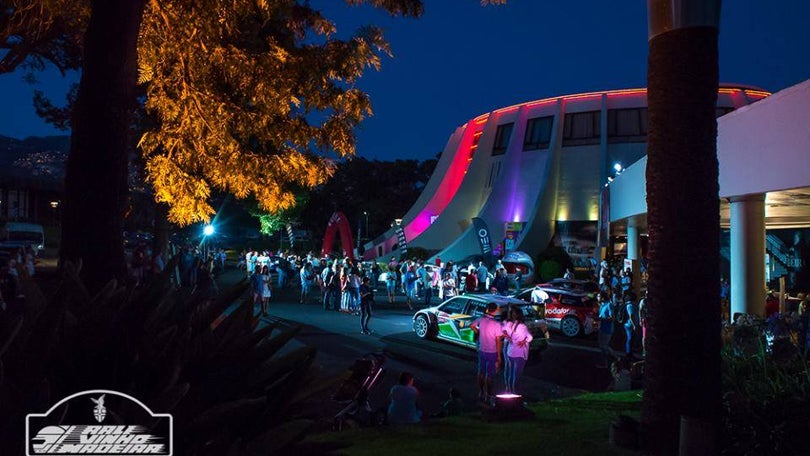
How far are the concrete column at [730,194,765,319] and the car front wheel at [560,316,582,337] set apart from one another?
570cm

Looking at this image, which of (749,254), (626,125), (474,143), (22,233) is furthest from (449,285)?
(474,143)

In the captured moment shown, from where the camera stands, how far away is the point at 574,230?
45.3 m

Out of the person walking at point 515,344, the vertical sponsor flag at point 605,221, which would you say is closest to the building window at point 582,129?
the vertical sponsor flag at point 605,221

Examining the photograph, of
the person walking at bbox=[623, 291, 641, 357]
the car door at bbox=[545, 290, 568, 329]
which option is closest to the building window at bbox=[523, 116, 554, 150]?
the car door at bbox=[545, 290, 568, 329]

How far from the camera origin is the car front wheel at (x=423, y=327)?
1809 centimetres

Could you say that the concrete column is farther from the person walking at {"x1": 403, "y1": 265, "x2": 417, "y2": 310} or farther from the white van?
the white van

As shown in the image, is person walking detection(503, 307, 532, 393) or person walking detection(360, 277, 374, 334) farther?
person walking detection(360, 277, 374, 334)

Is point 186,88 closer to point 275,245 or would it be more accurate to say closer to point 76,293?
point 76,293

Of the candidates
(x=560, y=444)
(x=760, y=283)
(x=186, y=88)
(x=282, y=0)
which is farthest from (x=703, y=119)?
(x=760, y=283)

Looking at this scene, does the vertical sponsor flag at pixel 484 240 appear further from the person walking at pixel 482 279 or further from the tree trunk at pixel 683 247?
the tree trunk at pixel 683 247

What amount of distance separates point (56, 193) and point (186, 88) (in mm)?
63624

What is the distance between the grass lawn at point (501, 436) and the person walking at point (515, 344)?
186 cm

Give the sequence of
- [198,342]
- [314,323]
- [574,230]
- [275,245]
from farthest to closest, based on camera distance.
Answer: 1. [275,245]
2. [574,230]
3. [314,323]
4. [198,342]

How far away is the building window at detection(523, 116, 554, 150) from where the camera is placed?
157 ft
